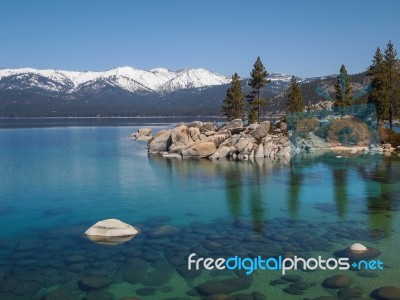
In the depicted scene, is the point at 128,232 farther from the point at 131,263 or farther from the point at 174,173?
the point at 174,173

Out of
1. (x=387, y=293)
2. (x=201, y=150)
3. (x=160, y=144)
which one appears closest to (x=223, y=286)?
(x=387, y=293)

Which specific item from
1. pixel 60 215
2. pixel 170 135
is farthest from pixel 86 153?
pixel 60 215

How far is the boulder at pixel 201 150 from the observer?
73.2 metres

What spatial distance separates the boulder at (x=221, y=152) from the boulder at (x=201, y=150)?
95 cm

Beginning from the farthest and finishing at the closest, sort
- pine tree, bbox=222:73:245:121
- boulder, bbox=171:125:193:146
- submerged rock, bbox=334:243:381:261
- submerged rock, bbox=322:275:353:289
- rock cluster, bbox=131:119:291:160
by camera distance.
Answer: pine tree, bbox=222:73:245:121, boulder, bbox=171:125:193:146, rock cluster, bbox=131:119:291:160, submerged rock, bbox=334:243:381:261, submerged rock, bbox=322:275:353:289

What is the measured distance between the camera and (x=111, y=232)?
26.7 m

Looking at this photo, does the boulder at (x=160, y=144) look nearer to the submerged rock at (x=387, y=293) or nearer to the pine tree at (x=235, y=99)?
the pine tree at (x=235, y=99)

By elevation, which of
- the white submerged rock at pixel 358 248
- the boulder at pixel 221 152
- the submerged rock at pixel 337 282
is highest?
the boulder at pixel 221 152

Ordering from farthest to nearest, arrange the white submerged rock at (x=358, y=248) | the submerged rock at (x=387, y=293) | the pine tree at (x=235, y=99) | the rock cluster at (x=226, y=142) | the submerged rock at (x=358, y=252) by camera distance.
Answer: the pine tree at (x=235, y=99) < the rock cluster at (x=226, y=142) < the white submerged rock at (x=358, y=248) < the submerged rock at (x=358, y=252) < the submerged rock at (x=387, y=293)

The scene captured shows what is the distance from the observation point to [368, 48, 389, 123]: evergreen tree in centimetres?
8038

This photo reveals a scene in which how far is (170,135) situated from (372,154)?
38.8m

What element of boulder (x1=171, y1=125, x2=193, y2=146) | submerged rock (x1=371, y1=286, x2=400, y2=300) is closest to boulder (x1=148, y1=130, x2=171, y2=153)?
boulder (x1=171, y1=125, x2=193, y2=146)

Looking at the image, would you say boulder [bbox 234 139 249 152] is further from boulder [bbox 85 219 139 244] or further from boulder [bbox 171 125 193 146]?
boulder [bbox 85 219 139 244]

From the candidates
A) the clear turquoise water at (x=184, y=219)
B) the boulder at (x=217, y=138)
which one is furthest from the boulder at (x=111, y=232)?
the boulder at (x=217, y=138)
